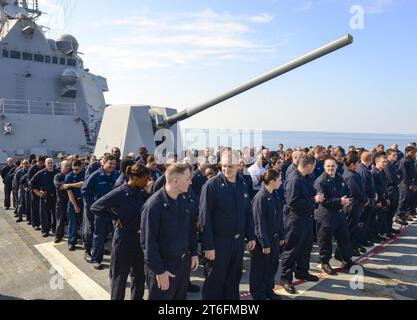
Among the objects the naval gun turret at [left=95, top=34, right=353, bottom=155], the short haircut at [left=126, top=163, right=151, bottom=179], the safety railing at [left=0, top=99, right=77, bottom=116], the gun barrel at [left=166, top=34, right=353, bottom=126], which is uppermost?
the safety railing at [left=0, top=99, right=77, bottom=116]

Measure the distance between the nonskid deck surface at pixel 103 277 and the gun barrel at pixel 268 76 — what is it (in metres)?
3.72

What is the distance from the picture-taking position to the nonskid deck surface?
4.67m

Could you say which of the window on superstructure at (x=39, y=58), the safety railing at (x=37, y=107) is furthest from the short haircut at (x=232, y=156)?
the window on superstructure at (x=39, y=58)

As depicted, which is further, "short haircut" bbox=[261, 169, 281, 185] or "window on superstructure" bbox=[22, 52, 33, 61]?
"window on superstructure" bbox=[22, 52, 33, 61]

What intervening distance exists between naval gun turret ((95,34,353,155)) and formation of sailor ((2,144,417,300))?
1452 mm

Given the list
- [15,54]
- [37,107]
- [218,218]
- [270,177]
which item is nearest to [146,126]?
[270,177]

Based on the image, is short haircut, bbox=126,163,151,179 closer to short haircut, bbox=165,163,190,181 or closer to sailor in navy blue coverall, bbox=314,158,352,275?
short haircut, bbox=165,163,190,181

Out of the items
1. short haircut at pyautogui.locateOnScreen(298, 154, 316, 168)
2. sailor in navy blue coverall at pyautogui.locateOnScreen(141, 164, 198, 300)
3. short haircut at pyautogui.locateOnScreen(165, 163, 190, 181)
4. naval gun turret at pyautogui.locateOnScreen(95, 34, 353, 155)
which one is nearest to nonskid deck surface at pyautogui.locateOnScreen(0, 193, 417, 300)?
sailor in navy blue coverall at pyautogui.locateOnScreen(141, 164, 198, 300)

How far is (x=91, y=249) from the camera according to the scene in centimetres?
627

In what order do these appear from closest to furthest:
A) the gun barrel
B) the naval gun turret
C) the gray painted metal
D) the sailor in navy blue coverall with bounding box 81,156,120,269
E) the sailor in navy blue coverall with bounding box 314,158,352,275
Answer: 1. the sailor in navy blue coverall with bounding box 314,158,352,275
2. the sailor in navy blue coverall with bounding box 81,156,120,269
3. the gun barrel
4. the naval gun turret
5. the gray painted metal

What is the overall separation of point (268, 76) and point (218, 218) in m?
4.46

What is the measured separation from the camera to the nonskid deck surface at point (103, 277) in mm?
4668
